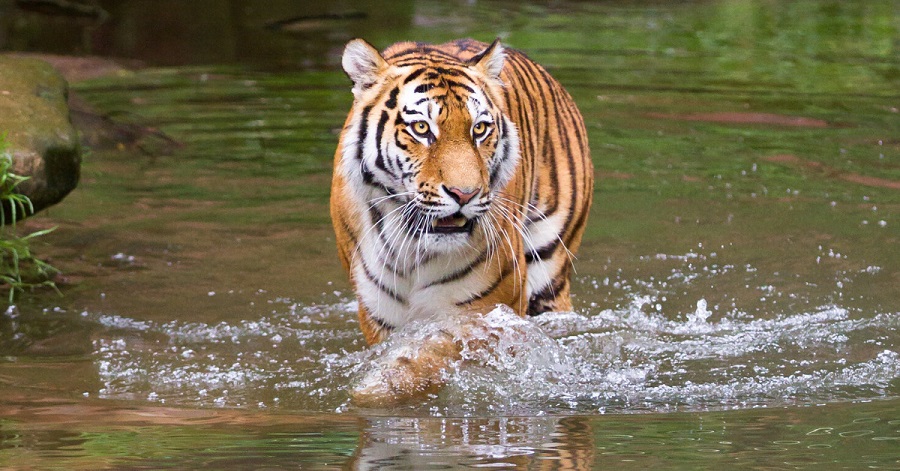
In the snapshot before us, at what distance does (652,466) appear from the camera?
90.2 inches

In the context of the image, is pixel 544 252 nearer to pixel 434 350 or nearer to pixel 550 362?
pixel 550 362

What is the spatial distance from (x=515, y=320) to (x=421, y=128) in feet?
1.96

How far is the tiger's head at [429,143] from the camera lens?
2.91 m

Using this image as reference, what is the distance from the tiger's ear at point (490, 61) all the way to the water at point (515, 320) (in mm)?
709

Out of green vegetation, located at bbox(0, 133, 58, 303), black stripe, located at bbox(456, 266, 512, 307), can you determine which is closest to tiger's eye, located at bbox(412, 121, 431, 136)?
black stripe, located at bbox(456, 266, 512, 307)

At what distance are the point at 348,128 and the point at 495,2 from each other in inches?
392

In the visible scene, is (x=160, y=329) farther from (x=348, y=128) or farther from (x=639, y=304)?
(x=639, y=304)

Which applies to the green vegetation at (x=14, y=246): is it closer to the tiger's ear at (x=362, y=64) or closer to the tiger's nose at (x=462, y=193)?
the tiger's ear at (x=362, y=64)

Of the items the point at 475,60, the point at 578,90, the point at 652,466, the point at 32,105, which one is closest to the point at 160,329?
the point at 32,105

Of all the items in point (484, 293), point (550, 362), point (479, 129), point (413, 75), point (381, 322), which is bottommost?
point (550, 362)

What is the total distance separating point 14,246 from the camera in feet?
13.4

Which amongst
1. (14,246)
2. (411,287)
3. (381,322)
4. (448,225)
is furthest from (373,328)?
(14,246)

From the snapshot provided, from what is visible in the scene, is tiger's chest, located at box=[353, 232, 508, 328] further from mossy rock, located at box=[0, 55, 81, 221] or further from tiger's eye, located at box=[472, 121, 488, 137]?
mossy rock, located at box=[0, 55, 81, 221]

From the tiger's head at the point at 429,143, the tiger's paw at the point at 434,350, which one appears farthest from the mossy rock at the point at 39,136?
the tiger's paw at the point at 434,350
